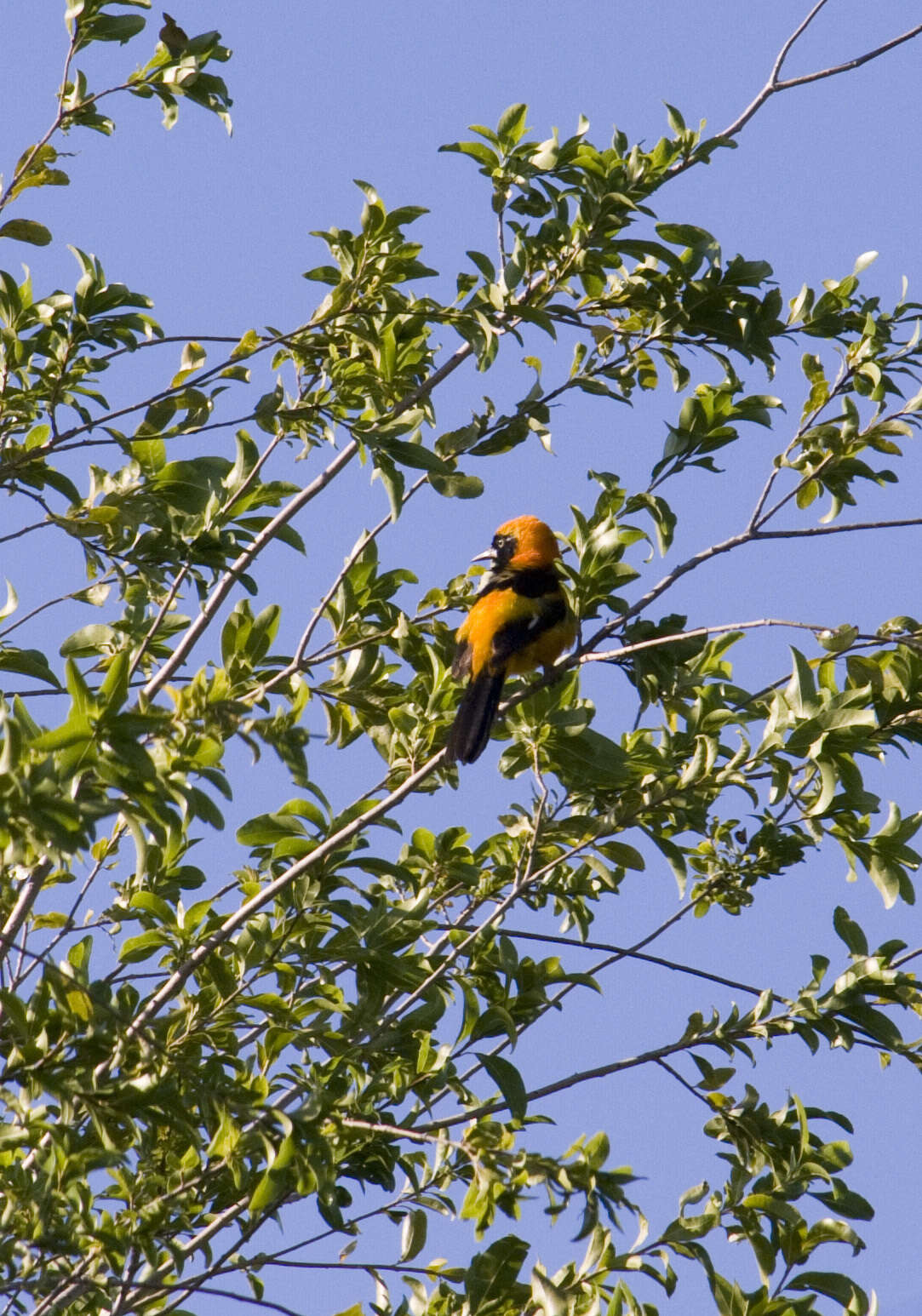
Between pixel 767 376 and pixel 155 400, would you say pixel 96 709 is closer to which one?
pixel 155 400

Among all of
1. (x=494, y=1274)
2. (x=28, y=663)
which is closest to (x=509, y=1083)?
(x=494, y=1274)

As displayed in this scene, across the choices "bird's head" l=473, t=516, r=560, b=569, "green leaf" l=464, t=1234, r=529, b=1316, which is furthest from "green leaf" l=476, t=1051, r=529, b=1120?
"bird's head" l=473, t=516, r=560, b=569

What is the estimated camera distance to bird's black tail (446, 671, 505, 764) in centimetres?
455

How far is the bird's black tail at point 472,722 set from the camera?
4551 mm

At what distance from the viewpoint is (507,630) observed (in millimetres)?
5766

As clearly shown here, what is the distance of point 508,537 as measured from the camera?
756 cm

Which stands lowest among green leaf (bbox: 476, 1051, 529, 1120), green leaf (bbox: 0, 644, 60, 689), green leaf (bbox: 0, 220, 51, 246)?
green leaf (bbox: 476, 1051, 529, 1120)

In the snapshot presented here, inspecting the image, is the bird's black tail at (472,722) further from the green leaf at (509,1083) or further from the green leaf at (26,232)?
the green leaf at (26,232)

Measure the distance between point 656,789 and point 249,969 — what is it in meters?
1.23

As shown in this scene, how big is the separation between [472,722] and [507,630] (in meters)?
1.23

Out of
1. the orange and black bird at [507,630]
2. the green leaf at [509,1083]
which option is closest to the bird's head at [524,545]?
the orange and black bird at [507,630]

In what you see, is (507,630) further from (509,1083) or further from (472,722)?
(509,1083)

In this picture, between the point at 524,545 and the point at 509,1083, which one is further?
the point at 524,545

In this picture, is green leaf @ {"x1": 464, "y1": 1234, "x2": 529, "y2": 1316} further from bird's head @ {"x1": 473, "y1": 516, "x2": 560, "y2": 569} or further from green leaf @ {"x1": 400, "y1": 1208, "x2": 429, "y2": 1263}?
bird's head @ {"x1": 473, "y1": 516, "x2": 560, "y2": 569}
